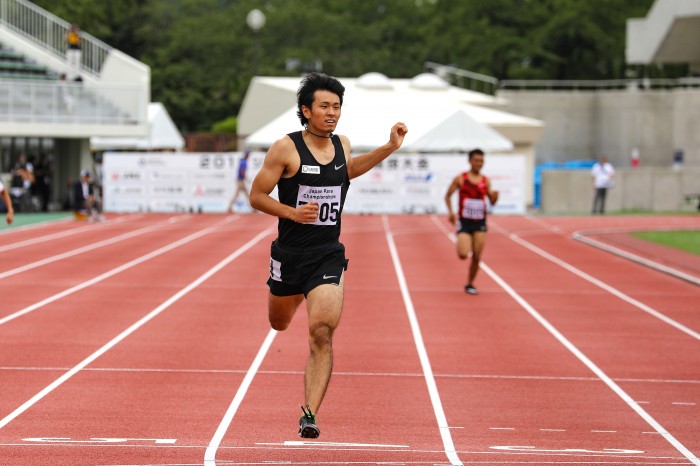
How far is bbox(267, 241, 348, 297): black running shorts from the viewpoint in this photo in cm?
808

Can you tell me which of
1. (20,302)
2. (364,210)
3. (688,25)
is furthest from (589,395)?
(688,25)

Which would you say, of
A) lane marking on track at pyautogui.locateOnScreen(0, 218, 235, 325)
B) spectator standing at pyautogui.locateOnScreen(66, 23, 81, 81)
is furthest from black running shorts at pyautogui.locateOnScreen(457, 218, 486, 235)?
spectator standing at pyautogui.locateOnScreen(66, 23, 81, 81)

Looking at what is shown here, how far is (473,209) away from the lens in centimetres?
1783

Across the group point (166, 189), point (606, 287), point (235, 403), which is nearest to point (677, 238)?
point (606, 287)

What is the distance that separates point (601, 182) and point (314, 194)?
33.7 metres

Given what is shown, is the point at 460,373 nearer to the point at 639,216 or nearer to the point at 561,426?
the point at 561,426

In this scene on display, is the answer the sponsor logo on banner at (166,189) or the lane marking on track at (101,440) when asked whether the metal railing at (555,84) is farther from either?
the lane marking on track at (101,440)

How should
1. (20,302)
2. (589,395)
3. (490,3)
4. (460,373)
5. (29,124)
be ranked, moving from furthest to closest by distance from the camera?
(490,3) → (29,124) → (20,302) → (460,373) → (589,395)

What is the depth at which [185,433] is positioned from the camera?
28.4 ft

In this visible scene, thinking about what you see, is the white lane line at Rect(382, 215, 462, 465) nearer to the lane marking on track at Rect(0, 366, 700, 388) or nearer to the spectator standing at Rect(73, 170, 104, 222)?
the lane marking on track at Rect(0, 366, 700, 388)

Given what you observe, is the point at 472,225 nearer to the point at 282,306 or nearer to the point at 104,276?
the point at 104,276

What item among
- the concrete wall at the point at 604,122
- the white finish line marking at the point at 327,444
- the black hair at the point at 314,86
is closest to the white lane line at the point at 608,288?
the white finish line marking at the point at 327,444

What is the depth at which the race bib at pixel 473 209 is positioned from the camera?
58.4 ft

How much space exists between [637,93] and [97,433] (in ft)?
174
